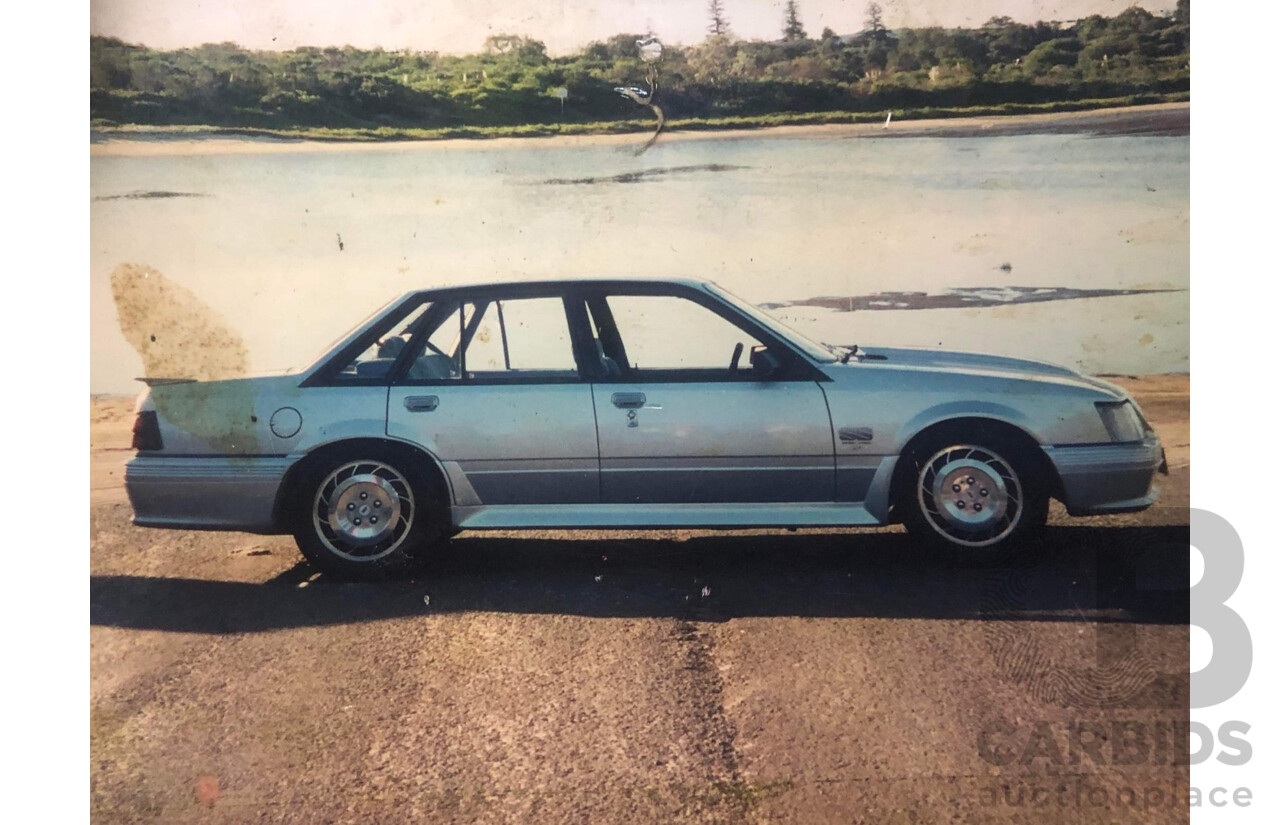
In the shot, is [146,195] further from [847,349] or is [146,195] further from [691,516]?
[847,349]

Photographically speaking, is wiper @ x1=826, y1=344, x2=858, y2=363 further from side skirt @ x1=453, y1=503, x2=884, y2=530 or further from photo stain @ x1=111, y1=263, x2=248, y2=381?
photo stain @ x1=111, y1=263, x2=248, y2=381

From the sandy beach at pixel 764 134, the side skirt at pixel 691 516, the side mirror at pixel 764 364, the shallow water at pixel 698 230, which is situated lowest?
the side skirt at pixel 691 516

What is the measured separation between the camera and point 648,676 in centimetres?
402

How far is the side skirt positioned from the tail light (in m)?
1.56

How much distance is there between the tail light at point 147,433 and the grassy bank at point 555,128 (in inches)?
51.5

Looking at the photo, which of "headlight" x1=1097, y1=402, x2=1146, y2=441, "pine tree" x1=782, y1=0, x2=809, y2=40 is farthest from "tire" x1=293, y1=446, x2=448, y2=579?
"headlight" x1=1097, y1=402, x2=1146, y2=441

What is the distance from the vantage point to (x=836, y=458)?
4.69m

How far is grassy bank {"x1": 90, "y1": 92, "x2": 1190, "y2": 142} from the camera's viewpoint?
4797 mm

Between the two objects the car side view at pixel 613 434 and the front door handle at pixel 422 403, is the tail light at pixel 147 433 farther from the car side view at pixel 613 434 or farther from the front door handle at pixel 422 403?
the front door handle at pixel 422 403

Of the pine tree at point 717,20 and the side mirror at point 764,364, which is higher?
the pine tree at point 717,20

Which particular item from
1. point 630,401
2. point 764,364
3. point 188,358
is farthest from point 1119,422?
point 188,358

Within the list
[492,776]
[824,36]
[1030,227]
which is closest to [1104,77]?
[1030,227]

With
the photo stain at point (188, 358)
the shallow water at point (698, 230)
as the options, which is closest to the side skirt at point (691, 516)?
the shallow water at point (698, 230)

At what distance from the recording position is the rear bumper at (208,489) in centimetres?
477
